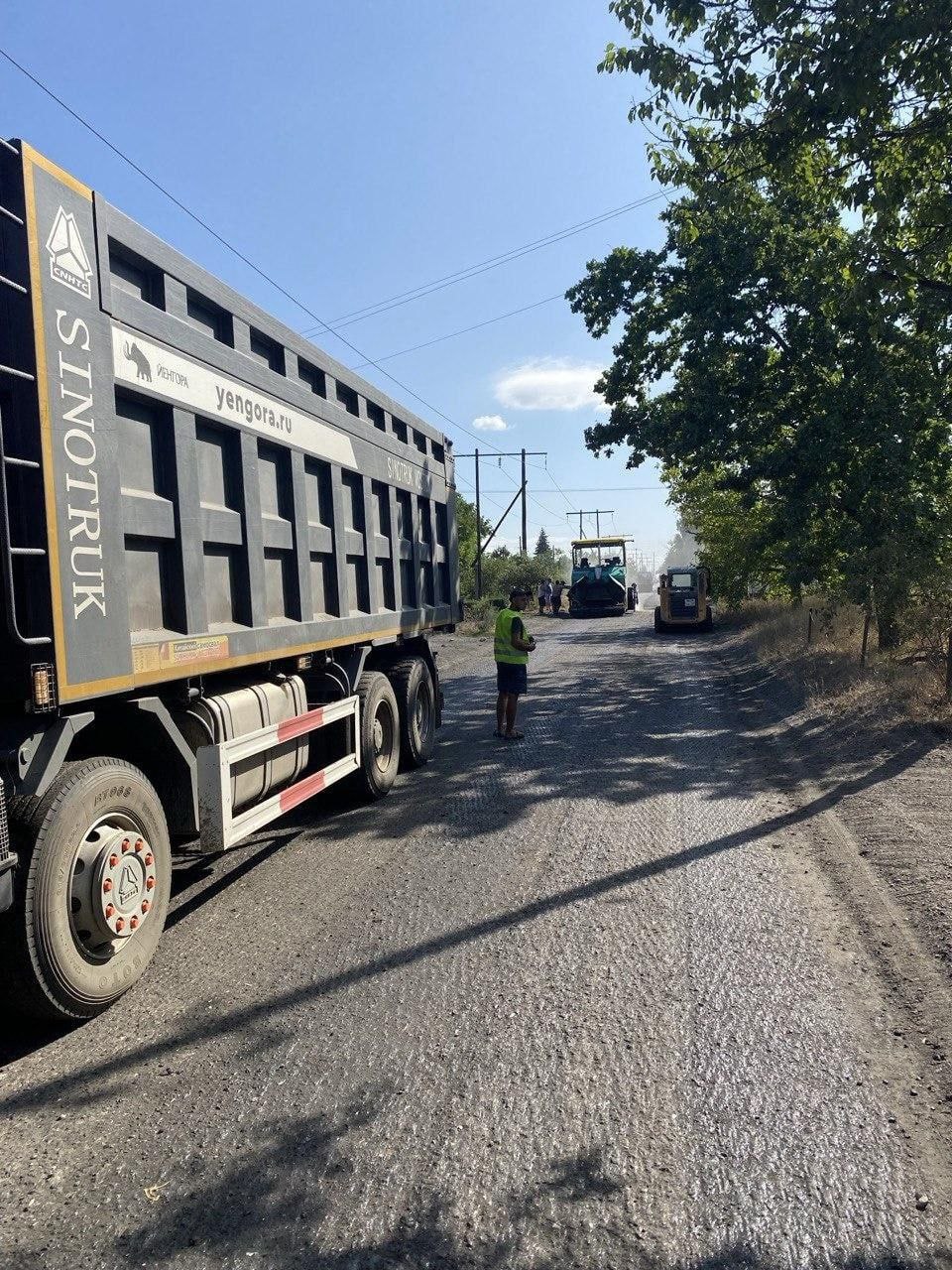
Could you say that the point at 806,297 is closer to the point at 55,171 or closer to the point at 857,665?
the point at 857,665

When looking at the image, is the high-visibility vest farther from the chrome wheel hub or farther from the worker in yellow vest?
the chrome wheel hub

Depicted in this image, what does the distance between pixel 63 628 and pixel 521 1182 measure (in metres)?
2.45

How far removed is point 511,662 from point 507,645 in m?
0.26

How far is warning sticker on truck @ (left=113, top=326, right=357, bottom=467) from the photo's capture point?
161 inches

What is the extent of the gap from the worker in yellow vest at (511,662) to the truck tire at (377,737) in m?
2.04

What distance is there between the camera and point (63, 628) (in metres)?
3.45

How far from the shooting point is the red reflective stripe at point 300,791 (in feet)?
17.5

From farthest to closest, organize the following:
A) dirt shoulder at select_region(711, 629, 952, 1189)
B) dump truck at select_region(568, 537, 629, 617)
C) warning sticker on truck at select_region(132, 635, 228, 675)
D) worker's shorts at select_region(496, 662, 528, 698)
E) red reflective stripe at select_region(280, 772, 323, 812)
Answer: dump truck at select_region(568, 537, 629, 617)
worker's shorts at select_region(496, 662, 528, 698)
red reflective stripe at select_region(280, 772, 323, 812)
warning sticker on truck at select_region(132, 635, 228, 675)
dirt shoulder at select_region(711, 629, 952, 1189)

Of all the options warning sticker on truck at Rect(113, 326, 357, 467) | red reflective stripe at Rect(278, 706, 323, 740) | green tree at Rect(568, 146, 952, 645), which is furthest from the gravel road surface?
green tree at Rect(568, 146, 952, 645)

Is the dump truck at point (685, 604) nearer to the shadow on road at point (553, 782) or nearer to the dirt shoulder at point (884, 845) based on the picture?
the shadow on road at point (553, 782)

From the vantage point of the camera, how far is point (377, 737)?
7.25 meters

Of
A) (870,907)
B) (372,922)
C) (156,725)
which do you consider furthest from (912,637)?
(156,725)

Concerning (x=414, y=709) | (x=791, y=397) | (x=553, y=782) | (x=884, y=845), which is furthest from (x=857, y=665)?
(x=884, y=845)

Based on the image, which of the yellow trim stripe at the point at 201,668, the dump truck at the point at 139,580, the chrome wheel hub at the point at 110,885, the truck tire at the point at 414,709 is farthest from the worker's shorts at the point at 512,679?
the chrome wheel hub at the point at 110,885
